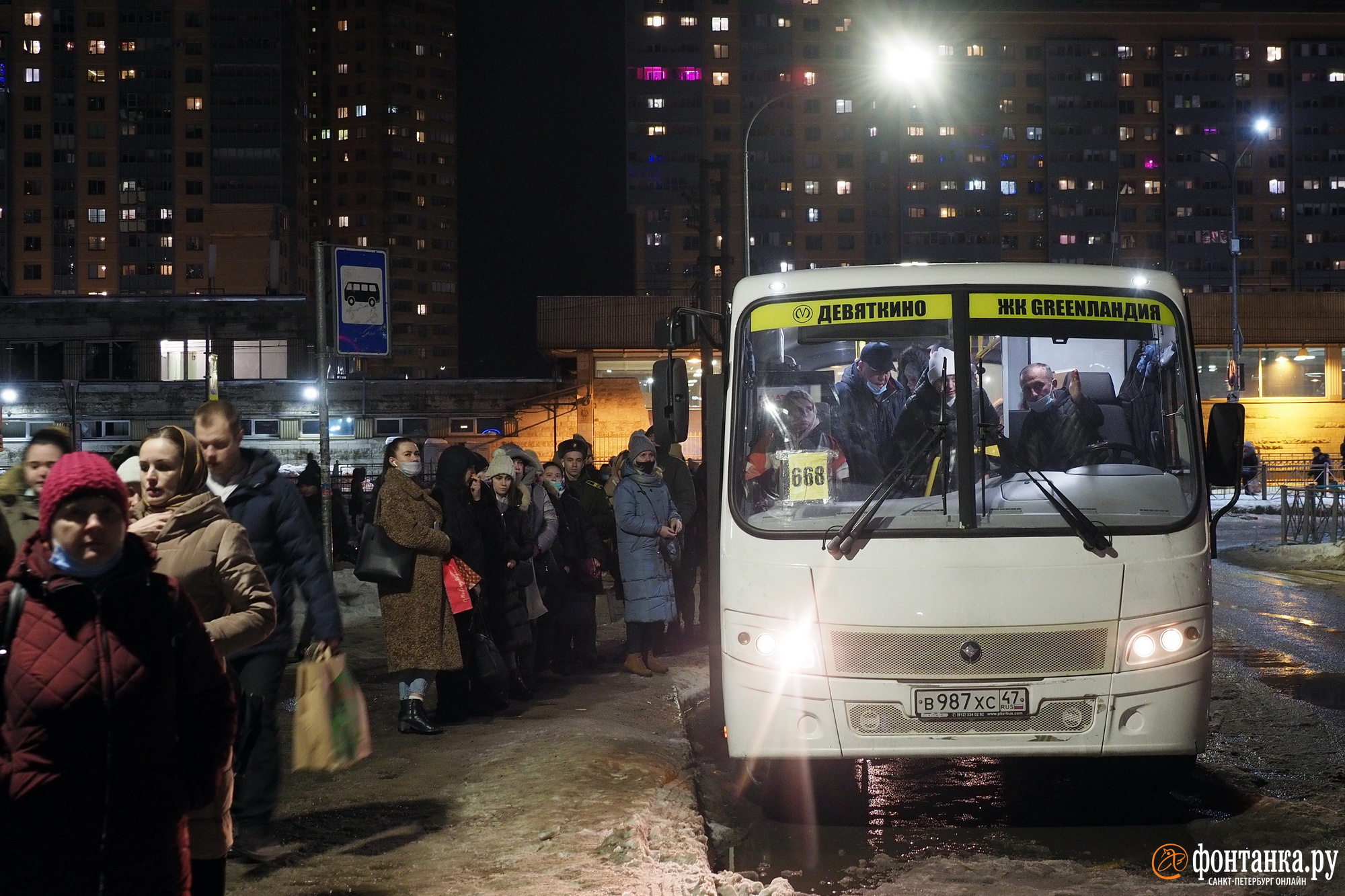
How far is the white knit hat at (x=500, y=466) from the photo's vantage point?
10047 millimetres

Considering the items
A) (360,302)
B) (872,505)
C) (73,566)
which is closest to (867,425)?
(872,505)

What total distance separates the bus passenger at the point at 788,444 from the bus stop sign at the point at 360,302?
4.65 meters

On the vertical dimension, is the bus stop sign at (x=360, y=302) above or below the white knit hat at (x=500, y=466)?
above

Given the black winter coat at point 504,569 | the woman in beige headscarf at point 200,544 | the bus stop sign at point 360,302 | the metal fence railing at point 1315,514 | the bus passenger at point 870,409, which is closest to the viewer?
the woman in beige headscarf at point 200,544

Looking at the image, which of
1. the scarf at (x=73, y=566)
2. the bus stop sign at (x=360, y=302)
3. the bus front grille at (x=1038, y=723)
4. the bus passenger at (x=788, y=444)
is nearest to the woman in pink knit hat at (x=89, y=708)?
the scarf at (x=73, y=566)

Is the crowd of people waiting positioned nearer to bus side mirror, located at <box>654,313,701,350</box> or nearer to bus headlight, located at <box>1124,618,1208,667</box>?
bus side mirror, located at <box>654,313,701,350</box>

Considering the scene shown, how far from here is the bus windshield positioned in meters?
6.49

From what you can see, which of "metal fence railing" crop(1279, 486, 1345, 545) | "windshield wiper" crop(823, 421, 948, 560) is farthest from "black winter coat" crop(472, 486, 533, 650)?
"metal fence railing" crop(1279, 486, 1345, 545)

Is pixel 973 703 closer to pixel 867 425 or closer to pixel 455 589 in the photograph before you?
pixel 867 425

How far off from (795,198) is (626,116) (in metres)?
16.3

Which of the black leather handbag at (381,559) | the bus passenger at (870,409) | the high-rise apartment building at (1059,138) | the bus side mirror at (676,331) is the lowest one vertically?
the black leather handbag at (381,559)

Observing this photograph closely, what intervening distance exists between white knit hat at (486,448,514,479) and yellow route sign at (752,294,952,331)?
3.42m

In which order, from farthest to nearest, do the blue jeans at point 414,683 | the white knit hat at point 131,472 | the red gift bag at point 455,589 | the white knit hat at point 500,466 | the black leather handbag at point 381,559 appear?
the white knit hat at point 500,466, the red gift bag at point 455,589, the blue jeans at point 414,683, the black leather handbag at point 381,559, the white knit hat at point 131,472

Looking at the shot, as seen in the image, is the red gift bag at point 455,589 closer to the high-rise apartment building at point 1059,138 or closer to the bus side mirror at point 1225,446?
the bus side mirror at point 1225,446
